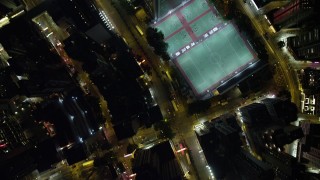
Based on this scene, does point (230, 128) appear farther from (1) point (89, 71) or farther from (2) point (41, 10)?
(2) point (41, 10)

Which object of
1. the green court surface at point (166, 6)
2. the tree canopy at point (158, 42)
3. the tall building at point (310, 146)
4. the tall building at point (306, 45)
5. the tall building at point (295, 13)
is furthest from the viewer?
the tree canopy at point (158, 42)

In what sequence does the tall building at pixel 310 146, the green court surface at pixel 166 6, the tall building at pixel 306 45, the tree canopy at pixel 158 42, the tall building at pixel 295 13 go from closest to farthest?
the tall building at pixel 295 13
the tall building at pixel 310 146
the tall building at pixel 306 45
the green court surface at pixel 166 6
the tree canopy at pixel 158 42

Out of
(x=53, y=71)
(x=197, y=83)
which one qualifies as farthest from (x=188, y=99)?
(x=53, y=71)

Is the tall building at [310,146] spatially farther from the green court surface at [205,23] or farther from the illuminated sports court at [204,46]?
the green court surface at [205,23]

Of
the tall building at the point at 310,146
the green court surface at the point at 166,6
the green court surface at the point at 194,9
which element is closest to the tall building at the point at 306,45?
the tall building at the point at 310,146

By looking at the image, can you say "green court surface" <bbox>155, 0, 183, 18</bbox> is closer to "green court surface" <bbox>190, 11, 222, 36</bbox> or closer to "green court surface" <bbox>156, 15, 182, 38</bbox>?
"green court surface" <bbox>156, 15, 182, 38</bbox>

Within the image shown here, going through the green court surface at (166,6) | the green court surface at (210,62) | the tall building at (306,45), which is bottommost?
the tall building at (306,45)
